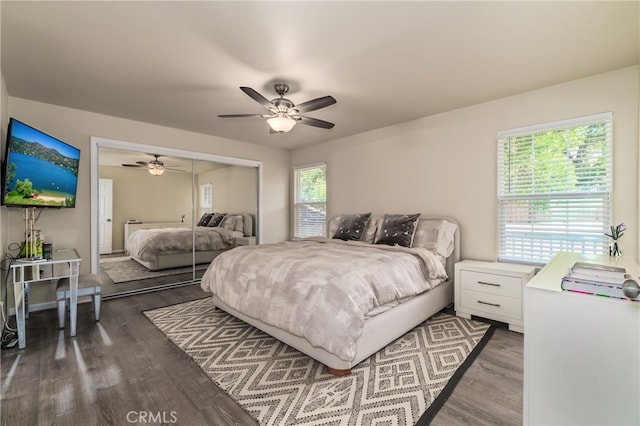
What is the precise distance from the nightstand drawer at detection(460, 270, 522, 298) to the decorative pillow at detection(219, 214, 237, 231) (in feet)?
12.0

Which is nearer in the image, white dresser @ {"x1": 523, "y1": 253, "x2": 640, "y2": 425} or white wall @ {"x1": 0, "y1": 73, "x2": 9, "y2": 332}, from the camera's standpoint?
white dresser @ {"x1": 523, "y1": 253, "x2": 640, "y2": 425}

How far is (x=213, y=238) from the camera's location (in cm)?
477

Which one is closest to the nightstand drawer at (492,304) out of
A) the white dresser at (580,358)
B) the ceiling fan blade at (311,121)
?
the white dresser at (580,358)

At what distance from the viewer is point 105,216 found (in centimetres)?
387

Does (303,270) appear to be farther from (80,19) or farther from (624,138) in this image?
(624,138)

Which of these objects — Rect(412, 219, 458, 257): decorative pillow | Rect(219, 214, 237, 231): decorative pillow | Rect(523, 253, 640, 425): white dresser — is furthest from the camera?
Rect(219, 214, 237, 231): decorative pillow

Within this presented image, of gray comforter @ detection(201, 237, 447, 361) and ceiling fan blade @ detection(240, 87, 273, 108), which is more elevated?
ceiling fan blade @ detection(240, 87, 273, 108)

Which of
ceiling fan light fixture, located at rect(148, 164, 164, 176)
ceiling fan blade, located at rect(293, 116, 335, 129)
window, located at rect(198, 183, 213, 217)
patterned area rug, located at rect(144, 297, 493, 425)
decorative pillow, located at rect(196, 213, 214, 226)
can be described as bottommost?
patterned area rug, located at rect(144, 297, 493, 425)

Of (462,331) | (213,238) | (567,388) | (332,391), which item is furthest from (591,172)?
(213,238)

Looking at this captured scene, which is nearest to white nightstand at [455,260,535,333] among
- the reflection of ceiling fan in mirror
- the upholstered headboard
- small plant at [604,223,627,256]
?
the upholstered headboard

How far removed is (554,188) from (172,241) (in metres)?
5.03

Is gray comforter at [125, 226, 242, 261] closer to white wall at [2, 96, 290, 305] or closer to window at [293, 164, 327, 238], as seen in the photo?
white wall at [2, 96, 290, 305]

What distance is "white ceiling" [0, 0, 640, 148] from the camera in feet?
6.01

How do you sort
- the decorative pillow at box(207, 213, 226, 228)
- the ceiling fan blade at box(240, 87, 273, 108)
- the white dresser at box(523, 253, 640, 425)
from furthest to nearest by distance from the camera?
the decorative pillow at box(207, 213, 226, 228)
the ceiling fan blade at box(240, 87, 273, 108)
the white dresser at box(523, 253, 640, 425)
